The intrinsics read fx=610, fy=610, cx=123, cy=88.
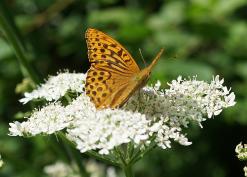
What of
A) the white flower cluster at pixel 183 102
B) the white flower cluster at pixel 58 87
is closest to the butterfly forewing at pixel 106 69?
the white flower cluster at pixel 183 102

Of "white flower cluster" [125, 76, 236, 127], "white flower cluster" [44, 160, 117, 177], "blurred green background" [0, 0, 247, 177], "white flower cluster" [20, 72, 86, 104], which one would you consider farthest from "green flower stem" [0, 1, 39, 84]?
"blurred green background" [0, 0, 247, 177]

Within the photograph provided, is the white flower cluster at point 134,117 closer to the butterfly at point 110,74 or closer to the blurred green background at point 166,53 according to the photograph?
the butterfly at point 110,74

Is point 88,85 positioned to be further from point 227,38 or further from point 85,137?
point 227,38

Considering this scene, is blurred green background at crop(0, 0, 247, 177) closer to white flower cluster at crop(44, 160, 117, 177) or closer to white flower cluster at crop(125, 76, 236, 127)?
white flower cluster at crop(44, 160, 117, 177)

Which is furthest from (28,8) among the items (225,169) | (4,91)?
(225,169)

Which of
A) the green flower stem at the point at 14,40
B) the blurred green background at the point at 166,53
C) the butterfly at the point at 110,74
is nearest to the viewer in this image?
the butterfly at the point at 110,74

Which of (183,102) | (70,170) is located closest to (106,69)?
(183,102)

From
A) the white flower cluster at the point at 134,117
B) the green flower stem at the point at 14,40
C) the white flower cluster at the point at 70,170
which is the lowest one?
the white flower cluster at the point at 134,117

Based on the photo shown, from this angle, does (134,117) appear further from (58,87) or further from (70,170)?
(70,170)
